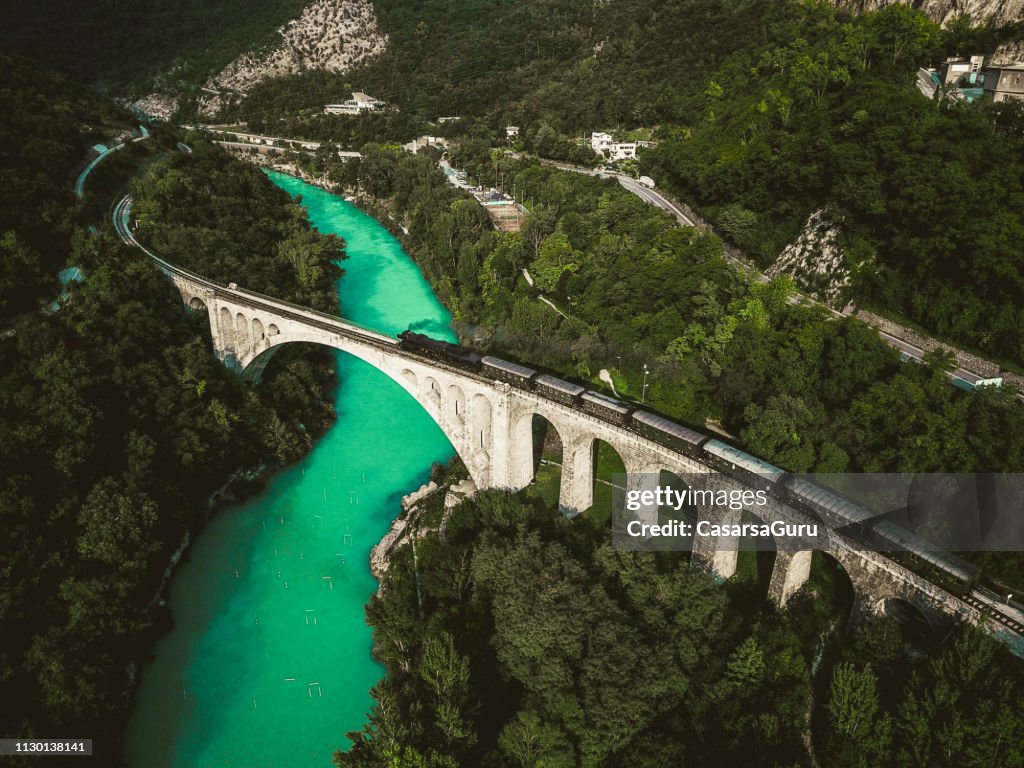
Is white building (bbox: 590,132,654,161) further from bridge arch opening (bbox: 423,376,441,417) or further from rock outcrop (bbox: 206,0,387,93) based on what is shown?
rock outcrop (bbox: 206,0,387,93)

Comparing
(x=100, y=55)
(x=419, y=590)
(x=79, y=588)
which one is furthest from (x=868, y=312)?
(x=100, y=55)

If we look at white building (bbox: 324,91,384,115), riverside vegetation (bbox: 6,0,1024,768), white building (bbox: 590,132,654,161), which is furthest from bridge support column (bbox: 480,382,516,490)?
white building (bbox: 324,91,384,115)

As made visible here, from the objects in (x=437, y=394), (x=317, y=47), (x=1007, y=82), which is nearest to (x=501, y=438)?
(x=437, y=394)

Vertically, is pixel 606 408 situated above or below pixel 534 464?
above

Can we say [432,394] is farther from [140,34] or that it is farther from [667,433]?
[140,34]

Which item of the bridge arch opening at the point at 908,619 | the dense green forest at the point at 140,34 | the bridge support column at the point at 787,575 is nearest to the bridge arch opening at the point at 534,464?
the bridge support column at the point at 787,575
